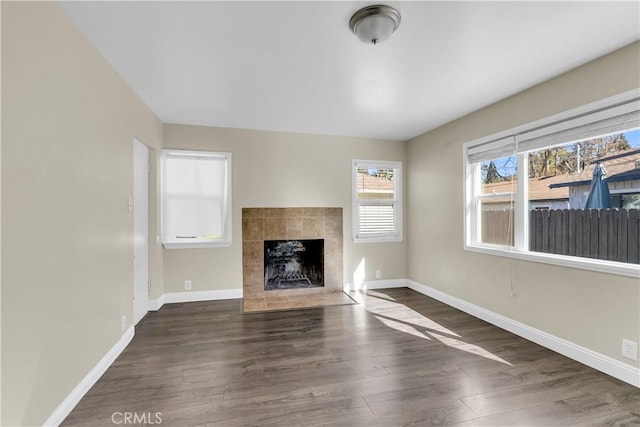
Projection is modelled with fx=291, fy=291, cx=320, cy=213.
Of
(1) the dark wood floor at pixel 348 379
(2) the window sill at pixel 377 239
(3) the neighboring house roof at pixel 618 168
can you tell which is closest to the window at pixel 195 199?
(1) the dark wood floor at pixel 348 379

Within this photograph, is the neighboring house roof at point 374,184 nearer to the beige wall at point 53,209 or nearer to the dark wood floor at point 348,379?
the dark wood floor at point 348,379

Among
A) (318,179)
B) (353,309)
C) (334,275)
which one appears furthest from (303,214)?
(353,309)

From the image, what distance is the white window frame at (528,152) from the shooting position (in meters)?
2.21

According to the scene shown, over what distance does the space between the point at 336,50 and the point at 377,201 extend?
3.02 meters

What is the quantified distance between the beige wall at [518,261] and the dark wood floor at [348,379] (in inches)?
12.6

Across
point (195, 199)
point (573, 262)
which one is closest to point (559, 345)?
point (573, 262)

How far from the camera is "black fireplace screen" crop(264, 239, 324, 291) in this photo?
461cm

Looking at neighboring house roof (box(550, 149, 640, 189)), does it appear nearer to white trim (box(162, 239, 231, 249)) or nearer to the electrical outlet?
the electrical outlet

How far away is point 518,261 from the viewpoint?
3.04 meters

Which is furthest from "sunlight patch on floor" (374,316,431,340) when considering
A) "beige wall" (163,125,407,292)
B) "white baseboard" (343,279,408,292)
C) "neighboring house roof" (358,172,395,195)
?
"neighboring house roof" (358,172,395,195)

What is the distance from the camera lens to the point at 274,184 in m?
4.41

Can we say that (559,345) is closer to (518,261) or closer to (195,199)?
(518,261)

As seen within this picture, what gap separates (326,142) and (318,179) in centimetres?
60
